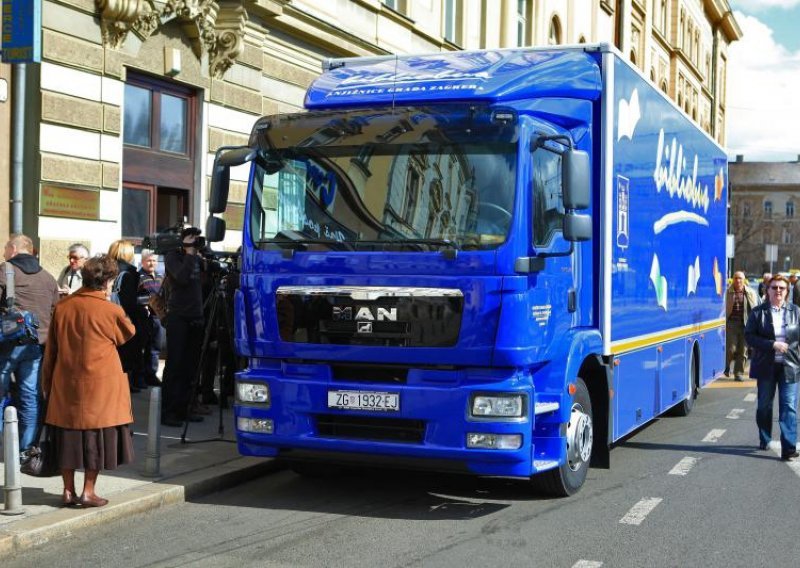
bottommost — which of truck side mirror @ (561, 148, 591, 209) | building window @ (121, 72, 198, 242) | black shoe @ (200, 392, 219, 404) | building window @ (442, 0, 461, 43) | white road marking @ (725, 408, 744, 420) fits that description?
white road marking @ (725, 408, 744, 420)

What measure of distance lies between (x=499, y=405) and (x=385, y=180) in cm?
166

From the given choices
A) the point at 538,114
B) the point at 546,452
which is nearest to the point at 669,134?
the point at 538,114

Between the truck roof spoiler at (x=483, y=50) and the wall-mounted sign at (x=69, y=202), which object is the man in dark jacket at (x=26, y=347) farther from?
the wall-mounted sign at (x=69, y=202)

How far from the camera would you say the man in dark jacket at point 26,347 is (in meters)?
7.98

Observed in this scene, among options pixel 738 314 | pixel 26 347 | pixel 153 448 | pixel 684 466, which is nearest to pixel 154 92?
pixel 26 347

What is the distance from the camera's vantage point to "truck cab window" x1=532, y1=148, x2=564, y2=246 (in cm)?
704

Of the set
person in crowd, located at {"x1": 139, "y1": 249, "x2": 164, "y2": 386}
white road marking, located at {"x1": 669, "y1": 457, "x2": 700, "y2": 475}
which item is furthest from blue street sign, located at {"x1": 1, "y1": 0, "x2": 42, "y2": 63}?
white road marking, located at {"x1": 669, "y1": 457, "x2": 700, "y2": 475}

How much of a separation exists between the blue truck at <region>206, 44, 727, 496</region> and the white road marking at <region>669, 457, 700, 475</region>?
1015mm

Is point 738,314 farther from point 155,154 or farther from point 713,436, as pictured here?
point 155,154

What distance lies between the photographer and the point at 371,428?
23.3 ft

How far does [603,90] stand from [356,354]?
2804mm

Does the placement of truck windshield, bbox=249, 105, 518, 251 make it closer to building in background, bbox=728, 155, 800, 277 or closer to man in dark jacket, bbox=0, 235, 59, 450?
man in dark jacket, bbox=0, 235, 59, 450

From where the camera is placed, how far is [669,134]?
10.2 meters

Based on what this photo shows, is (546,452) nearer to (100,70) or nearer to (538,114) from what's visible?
(538,114)
